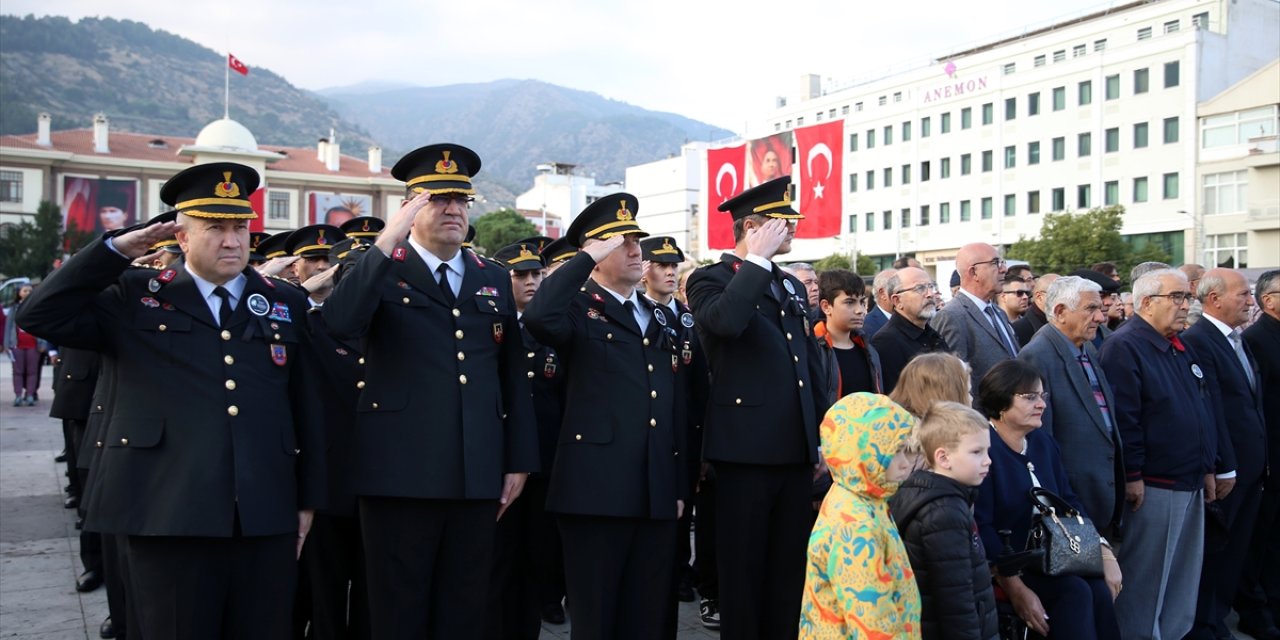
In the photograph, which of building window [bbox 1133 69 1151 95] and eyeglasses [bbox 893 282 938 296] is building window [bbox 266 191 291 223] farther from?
eyeglasses [bbox 893 282 938 296]

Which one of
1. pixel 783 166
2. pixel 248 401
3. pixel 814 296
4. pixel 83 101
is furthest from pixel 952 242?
pixel 83 101

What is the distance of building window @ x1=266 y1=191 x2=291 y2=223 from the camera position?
230 ft

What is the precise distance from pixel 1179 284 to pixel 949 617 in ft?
10.1

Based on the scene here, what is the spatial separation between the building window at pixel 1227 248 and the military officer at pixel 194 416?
48.4 m

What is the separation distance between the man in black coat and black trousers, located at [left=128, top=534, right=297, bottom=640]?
1947 millimetres

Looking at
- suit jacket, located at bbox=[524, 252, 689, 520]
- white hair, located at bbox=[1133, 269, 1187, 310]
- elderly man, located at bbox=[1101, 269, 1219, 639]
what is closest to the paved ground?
suit jacket, located at bbox=[524, 252, 689, 520]

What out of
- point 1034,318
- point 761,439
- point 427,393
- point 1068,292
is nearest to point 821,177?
point 1034,318

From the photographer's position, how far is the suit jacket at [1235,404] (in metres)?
5.89

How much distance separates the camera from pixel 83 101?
144250mm

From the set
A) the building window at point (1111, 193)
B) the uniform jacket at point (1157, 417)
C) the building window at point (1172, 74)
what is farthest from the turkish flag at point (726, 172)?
the building window at point (1172, 74)

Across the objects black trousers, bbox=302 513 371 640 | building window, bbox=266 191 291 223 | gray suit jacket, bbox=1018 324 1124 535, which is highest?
building window, bbox=266 191 291 223

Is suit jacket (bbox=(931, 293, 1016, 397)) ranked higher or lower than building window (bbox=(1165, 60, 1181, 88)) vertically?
lower

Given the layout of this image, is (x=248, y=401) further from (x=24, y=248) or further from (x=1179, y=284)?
(x=24, y=248)

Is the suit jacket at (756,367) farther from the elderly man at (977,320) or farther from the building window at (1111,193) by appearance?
the building window at (1111,193)
